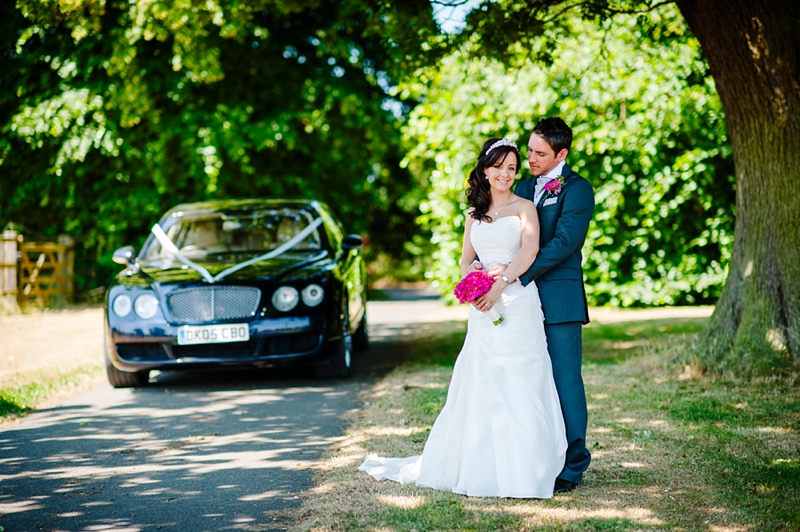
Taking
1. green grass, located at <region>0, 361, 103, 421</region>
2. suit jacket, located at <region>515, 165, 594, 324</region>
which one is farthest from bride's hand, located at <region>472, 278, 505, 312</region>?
green grass, located at <region>0, 361, 103, 421</region>

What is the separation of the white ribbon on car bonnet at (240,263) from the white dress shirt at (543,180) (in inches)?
140

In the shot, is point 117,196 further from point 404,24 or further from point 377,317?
point 404,24

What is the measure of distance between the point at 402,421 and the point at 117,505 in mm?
2179

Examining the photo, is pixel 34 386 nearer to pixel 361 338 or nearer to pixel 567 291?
pixel 361 338

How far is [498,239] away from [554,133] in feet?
2.09

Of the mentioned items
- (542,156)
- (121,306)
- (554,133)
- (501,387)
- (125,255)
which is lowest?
(501,387)

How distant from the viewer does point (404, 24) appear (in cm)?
802

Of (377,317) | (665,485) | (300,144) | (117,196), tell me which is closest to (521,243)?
(665,485)

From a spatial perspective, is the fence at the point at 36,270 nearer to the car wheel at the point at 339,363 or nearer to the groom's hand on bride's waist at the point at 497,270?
the car wheel at the point at 339,363

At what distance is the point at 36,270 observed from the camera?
1603cm

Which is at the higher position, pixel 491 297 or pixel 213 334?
pixel 491 297

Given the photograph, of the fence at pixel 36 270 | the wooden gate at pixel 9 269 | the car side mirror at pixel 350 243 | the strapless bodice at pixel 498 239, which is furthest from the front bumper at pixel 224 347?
the fence at pixel 36 270

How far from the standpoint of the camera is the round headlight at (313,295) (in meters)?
6.92

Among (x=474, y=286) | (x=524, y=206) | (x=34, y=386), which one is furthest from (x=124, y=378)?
(x=524, y=206)
